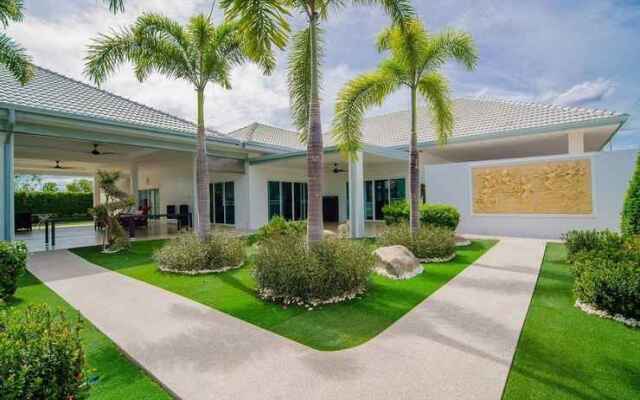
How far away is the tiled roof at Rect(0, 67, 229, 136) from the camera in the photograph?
9.18 meters

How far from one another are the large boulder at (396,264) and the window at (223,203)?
11.8 metres

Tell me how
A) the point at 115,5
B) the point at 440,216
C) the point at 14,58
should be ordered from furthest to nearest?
the point at 440,216 < the point at 14,58 < the point at 115,5

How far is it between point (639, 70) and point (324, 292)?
51.8 feet

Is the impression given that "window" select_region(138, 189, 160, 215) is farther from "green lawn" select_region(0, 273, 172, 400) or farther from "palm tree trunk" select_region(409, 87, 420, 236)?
"green lawn" select_region(0, 273, 172, 400)

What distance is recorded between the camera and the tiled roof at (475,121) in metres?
13.2

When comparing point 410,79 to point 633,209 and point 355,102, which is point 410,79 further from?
point 633,209

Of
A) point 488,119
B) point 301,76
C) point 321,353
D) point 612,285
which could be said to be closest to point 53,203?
point 301,76

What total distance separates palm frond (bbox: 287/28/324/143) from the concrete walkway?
16.8 feet

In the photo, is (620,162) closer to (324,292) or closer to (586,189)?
(586,189)

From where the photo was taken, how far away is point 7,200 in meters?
8.73

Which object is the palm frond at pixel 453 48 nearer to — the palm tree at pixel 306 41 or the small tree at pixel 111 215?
the palm tree at pixel 306 41

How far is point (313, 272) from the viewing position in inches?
209

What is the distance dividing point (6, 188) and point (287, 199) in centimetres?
1202

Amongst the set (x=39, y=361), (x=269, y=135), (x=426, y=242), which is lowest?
(x=426, y=242)
